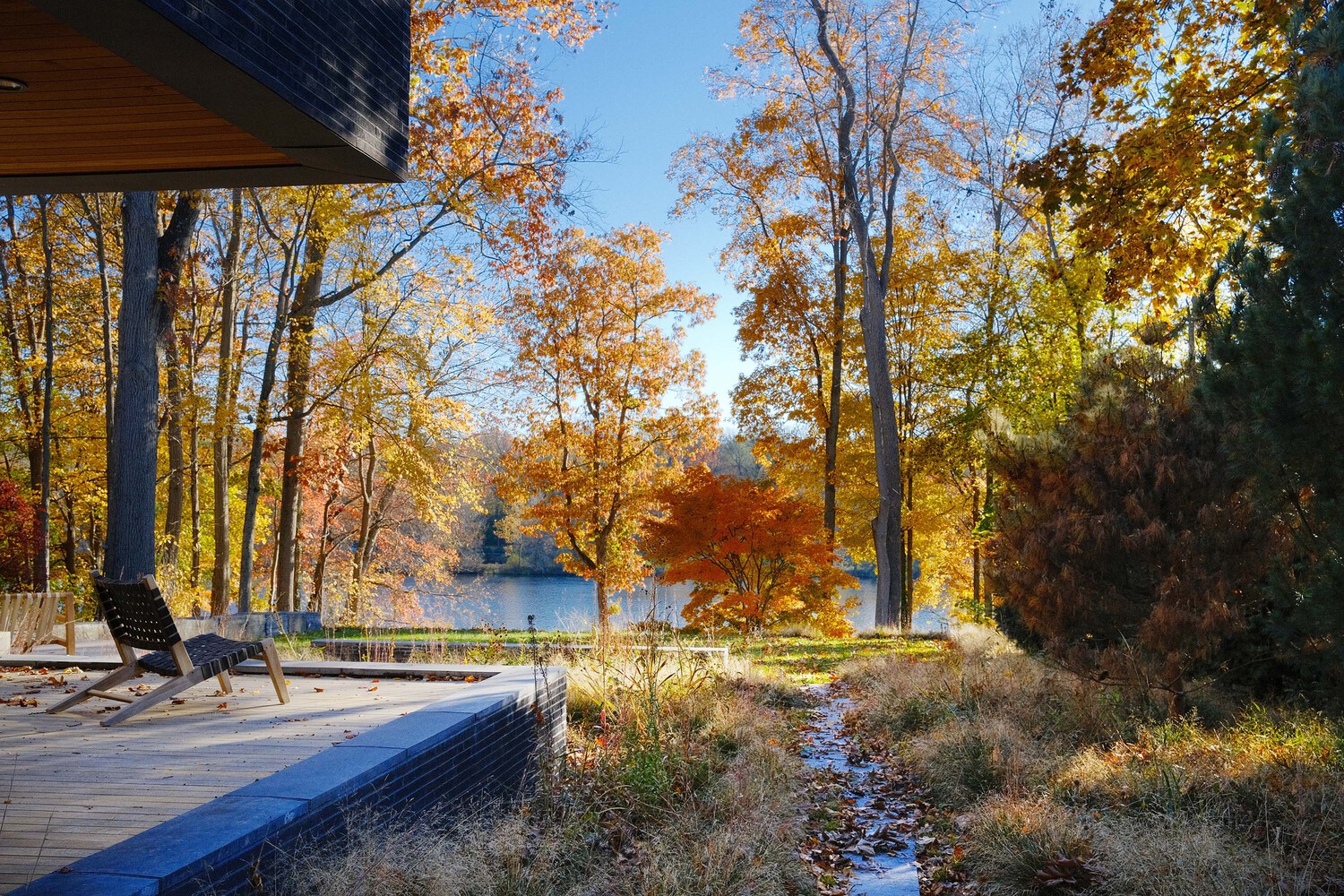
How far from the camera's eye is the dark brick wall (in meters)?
3.24

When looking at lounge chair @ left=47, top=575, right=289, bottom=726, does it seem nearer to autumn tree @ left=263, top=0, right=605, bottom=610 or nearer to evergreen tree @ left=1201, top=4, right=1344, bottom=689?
evergreen tree @ left=1201, top=4, right=1344, bottom=689

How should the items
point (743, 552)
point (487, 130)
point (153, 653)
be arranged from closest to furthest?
1. point (153, 653)
2. point (487, 130)
3. point (743, 552)

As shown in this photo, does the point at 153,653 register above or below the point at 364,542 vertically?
below

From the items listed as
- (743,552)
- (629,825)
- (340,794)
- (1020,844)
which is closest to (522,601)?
(743,552)

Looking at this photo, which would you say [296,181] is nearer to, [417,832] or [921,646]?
[417,832]

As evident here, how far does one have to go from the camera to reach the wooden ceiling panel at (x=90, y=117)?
3236mm

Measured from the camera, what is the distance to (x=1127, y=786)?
4.78 meters

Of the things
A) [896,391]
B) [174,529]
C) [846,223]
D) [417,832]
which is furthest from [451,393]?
[417,832]

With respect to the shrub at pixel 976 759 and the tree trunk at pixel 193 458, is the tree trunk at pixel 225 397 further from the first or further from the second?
the shrub at pixel 976 759

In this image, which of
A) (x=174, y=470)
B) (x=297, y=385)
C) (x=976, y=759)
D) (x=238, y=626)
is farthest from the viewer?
(x=297, y=385)

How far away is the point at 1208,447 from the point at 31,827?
260 inches

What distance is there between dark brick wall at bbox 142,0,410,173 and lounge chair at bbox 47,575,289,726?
2654 millimetres

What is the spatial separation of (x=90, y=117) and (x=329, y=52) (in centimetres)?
106

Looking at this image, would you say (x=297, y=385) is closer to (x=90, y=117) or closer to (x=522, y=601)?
(x=90, y=117)
